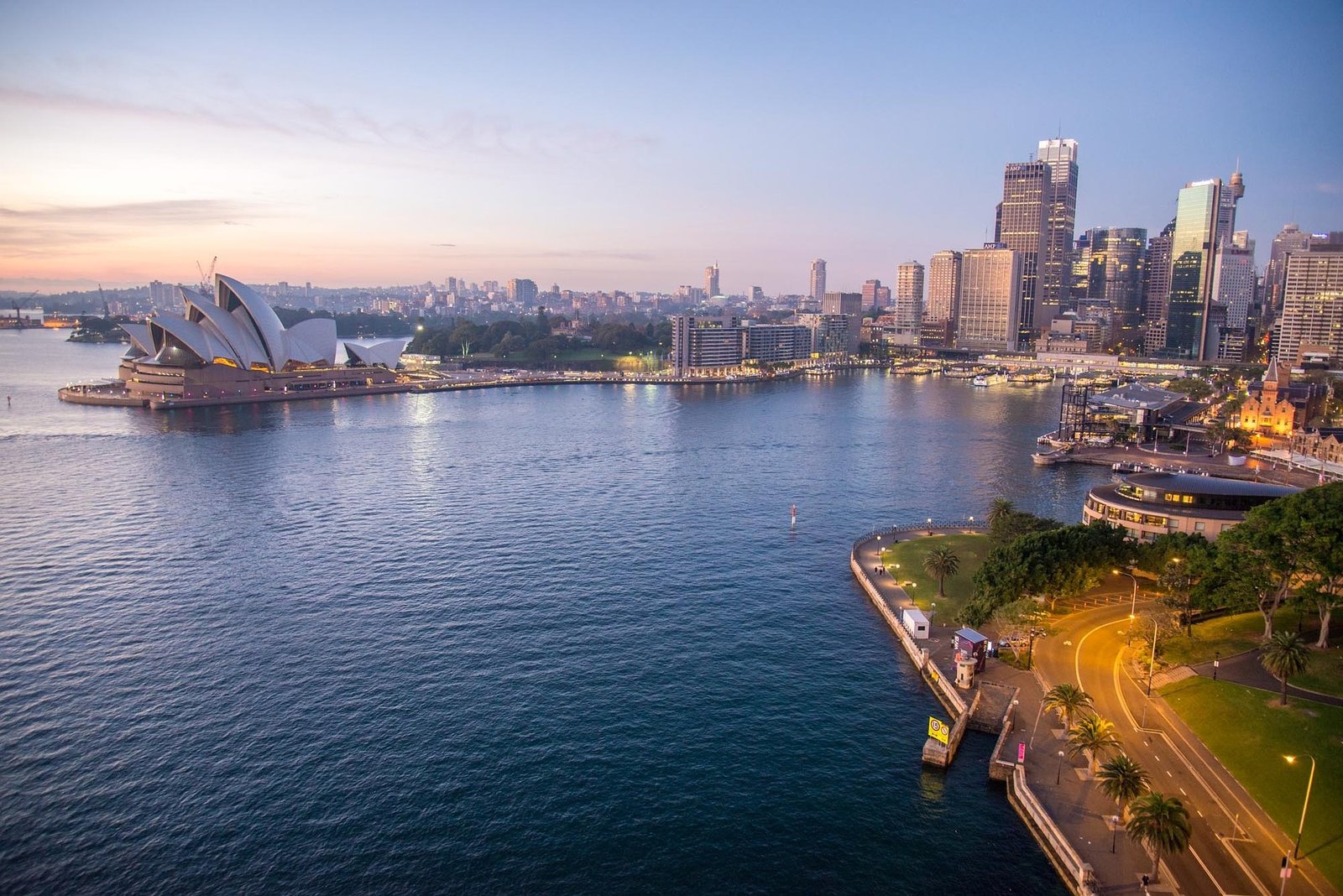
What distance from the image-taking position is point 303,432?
9381 cm

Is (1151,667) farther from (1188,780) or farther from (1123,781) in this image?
(1123,781)

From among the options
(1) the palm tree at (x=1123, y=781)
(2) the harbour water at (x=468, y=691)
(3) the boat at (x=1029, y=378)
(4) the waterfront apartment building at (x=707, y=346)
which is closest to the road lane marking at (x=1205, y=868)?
(1) the palm tree at (x=1123, y=781)

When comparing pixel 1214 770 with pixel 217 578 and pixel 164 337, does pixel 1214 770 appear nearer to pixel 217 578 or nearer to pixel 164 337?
pixel 217 578

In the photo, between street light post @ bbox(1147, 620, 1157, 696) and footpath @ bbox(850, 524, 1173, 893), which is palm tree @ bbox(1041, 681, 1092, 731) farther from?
street light post @ bbox(1147, 620, 1157, 696)

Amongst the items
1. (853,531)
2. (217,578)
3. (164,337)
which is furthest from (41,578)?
(164,337)

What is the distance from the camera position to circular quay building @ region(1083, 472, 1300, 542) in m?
45.2

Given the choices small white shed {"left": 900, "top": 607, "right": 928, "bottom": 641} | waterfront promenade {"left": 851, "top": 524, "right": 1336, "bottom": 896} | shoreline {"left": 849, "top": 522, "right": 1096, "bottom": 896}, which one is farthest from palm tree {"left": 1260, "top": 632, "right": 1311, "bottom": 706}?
small white shed {"left": 900, "top": 607, "right": 928, "bottom": 641}

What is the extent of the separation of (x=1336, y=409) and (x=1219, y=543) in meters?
89.2

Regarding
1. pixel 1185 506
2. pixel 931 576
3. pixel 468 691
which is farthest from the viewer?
pixel 1185 506

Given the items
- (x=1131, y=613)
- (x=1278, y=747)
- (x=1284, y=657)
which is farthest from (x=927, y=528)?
(x=1278, y=747)

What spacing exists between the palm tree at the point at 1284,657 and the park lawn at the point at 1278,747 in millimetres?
1192

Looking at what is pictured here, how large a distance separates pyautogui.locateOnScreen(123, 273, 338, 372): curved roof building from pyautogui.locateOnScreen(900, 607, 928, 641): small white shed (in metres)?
108

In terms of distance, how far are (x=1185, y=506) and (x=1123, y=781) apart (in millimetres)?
29106

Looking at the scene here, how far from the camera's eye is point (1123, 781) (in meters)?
23.0
